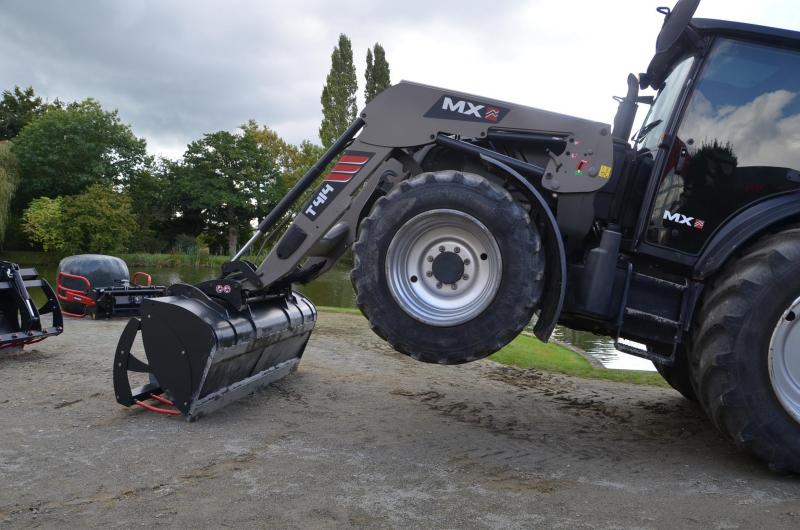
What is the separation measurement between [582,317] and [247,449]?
2.58 m

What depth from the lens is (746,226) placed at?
411 centimetres

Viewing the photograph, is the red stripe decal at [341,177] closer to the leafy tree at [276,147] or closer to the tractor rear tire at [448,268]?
the tractor rear tire at [448,268]

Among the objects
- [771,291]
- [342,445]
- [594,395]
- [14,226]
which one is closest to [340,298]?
[594,395]

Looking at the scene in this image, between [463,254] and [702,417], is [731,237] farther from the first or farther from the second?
[702,417]

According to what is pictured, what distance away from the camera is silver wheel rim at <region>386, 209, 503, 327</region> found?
4.13 metres

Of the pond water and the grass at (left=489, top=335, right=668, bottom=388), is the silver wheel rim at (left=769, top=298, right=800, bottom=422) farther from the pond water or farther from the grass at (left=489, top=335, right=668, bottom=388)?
the pond water

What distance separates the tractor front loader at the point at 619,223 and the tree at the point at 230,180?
48.5 m

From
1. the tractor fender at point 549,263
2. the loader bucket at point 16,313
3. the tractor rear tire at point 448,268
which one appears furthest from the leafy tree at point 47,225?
the tractor fender at point 549,263

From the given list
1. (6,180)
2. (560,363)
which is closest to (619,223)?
(560,363)

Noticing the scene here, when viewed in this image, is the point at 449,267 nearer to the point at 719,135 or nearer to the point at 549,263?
the point at 549,263

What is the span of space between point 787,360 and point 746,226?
0.87 metres

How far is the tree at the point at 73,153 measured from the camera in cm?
4588

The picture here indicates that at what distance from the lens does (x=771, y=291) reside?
3.86 metres

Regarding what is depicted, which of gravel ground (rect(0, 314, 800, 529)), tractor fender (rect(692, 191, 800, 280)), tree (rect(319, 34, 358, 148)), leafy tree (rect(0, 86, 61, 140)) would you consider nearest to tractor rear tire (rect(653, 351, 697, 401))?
gravel ground (rect(0, 314, 800, 529))
